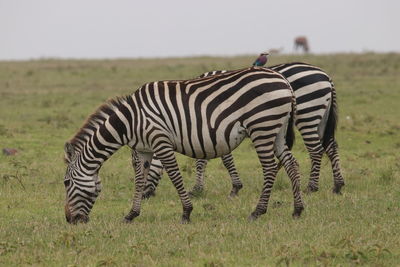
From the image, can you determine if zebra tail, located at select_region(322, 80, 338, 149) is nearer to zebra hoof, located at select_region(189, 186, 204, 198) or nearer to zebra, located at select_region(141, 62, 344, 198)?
zebra, located at select_region(141, 62, 344, 198)

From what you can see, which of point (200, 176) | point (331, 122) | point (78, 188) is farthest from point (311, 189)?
point (78, 188)

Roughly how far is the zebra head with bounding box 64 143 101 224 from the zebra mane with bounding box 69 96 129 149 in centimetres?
15

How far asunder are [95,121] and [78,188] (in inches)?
35.3

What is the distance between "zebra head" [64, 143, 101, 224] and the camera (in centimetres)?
905

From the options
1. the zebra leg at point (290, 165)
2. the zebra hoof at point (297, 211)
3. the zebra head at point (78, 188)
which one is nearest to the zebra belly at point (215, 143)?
the zebra leg at point (290, 165)

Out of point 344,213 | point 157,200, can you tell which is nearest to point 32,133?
point 157,200

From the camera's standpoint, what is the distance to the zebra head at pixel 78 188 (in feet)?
29.7

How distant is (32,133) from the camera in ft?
60.2

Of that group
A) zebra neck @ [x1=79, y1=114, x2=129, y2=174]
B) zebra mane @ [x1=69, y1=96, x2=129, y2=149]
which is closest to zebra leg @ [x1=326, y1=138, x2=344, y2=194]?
zebra neck @ [x1=79, y1=114, x2=129, y2=174]

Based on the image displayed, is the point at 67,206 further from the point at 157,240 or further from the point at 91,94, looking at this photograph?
the point at 91,94

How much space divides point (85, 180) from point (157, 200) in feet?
6.24

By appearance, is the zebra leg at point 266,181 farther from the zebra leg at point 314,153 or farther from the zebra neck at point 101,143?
the zebra leg at point 314,153

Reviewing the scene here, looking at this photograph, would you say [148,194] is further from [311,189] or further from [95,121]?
[311,189]

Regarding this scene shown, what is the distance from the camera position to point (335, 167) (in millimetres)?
11133
